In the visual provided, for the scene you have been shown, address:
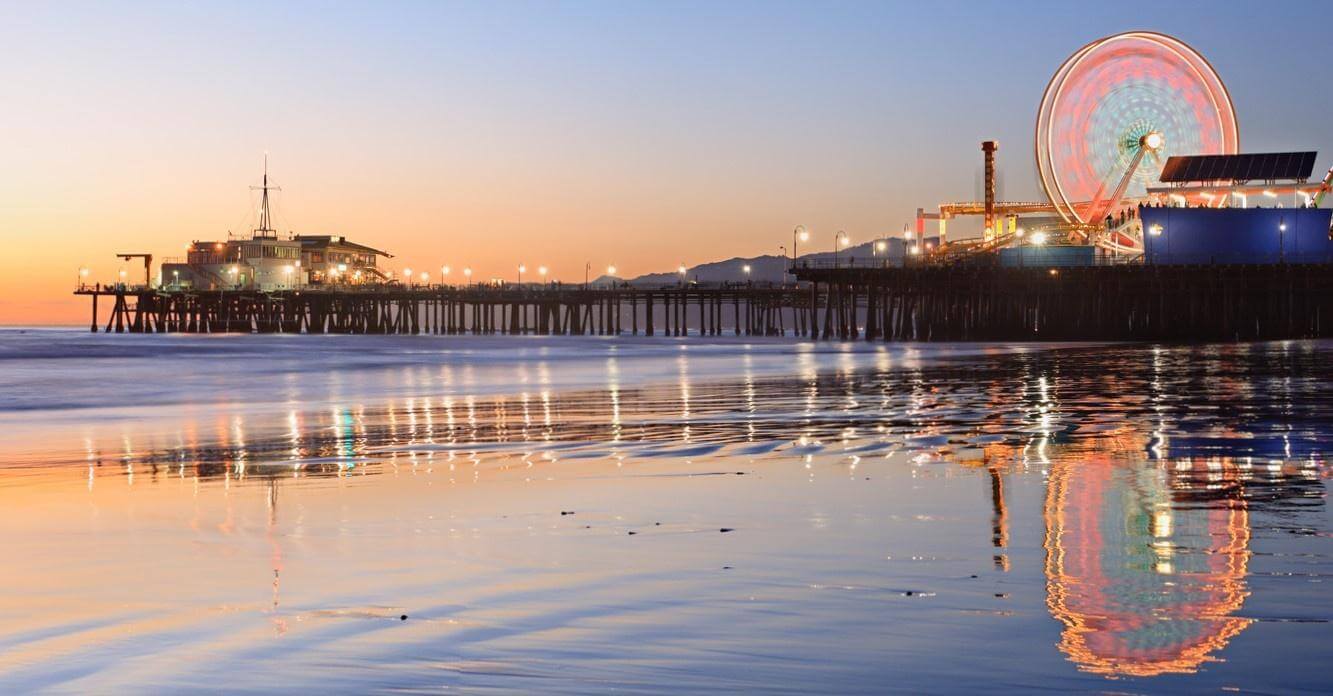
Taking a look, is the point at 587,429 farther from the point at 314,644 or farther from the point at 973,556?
the point at 314,644

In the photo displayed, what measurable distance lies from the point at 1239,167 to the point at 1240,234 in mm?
4990

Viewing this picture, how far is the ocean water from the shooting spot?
571cm

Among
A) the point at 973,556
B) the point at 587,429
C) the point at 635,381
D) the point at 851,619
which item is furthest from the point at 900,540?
the point at 635,381

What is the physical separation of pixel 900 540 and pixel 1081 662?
331cm

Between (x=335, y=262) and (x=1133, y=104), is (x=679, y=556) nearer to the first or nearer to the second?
(x=1133, y=104)

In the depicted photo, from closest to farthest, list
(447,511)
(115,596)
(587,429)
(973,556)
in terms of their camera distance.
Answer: (115,596) < (973,556) < (447,511) < (587,429)

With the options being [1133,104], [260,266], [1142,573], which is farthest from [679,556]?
[260,266]

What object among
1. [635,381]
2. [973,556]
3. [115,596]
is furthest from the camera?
[635,381]

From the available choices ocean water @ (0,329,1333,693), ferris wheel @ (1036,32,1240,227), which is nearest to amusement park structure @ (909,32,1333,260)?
ferris wheel @ (1036,32,1240,227)

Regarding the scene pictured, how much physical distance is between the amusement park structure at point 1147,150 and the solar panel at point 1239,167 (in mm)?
59

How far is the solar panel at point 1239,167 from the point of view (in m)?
83.1

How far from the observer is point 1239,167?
83.6m

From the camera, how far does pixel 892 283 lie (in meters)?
90.1

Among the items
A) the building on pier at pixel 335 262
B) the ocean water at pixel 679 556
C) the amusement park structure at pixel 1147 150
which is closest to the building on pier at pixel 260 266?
the building on pier at pixel 335 262
